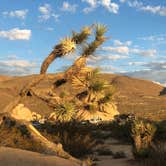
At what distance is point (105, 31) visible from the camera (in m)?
16.9

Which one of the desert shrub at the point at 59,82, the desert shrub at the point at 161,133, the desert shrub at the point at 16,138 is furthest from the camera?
the desert shrub at the point at 161,133

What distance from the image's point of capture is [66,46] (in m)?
16.2

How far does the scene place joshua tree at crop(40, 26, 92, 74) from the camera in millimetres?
16328

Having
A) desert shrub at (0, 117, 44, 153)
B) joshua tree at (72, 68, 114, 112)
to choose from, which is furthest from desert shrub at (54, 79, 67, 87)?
desert shrub at (0, 117, 44, 153)

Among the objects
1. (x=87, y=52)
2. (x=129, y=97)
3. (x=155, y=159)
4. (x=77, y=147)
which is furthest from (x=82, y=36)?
(x=129, y=97)

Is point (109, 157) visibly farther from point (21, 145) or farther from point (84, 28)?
point (84, 28)

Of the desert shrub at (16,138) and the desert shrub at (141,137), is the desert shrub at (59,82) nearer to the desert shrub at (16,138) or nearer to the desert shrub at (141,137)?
the desert shrub at (16,138)

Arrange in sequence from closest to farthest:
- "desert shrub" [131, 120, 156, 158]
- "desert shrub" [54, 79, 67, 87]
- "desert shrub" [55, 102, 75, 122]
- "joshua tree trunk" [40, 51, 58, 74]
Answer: "desert shrub" [131, 120, 156, 158]
"desert shrub" [55, 102, 75, 122]
"joshua tree trunk" [40, 51, 58, 74]
"desert shrub" [54, 79, 67, 87]

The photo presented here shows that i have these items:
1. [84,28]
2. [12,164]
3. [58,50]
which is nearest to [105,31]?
[84,28]

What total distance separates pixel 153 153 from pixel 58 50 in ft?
19.3

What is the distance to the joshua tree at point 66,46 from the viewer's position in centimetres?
1633

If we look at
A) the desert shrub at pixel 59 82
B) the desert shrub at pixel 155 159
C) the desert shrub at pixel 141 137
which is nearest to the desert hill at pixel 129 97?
the desert shrub at pixel 59 82

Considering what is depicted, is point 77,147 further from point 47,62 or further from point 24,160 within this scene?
point 24,160

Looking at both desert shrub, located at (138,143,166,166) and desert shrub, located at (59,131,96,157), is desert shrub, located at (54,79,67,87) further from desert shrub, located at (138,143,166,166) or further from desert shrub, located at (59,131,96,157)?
desert shrub, located at (138,143,166,166)
